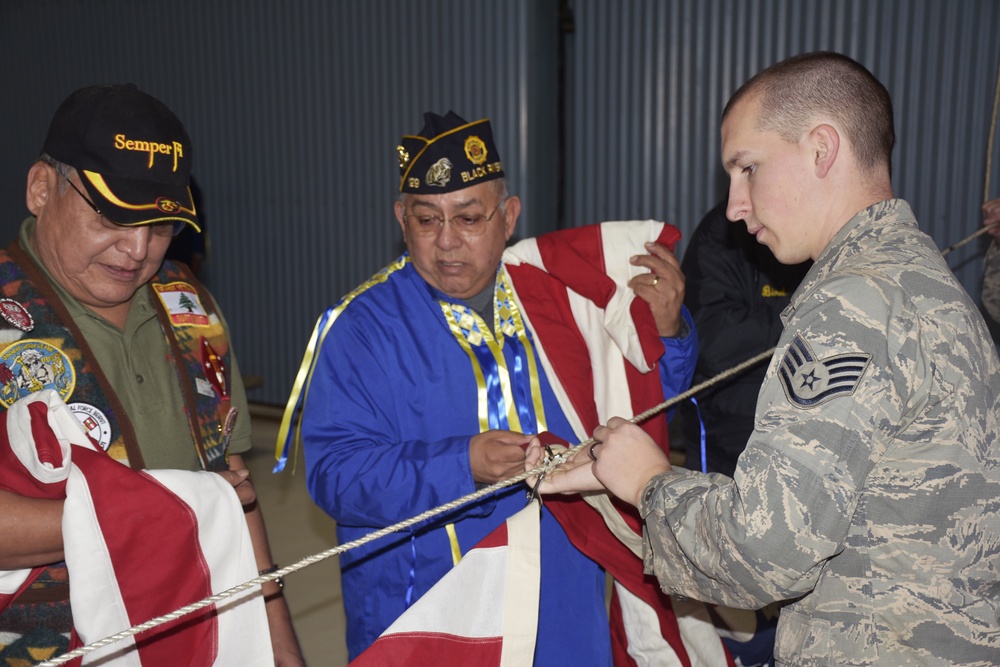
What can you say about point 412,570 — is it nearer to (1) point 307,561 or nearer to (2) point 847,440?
(1) point 307,561

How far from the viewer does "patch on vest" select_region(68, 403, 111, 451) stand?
1580 mm

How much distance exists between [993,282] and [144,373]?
105 inches

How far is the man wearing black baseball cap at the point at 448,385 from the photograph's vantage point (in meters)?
1.85

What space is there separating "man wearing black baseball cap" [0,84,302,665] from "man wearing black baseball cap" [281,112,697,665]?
0.27 meters

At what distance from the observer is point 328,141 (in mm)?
6203

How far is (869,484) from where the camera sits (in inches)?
48.8

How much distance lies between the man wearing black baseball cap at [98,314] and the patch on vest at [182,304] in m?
0.02

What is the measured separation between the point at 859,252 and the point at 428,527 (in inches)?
43.5

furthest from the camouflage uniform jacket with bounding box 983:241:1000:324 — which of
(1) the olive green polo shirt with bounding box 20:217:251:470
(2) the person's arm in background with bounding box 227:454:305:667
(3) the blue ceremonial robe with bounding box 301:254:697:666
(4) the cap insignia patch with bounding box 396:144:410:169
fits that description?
(1) the olive green polo shirt with bounding box 20:217:251:470

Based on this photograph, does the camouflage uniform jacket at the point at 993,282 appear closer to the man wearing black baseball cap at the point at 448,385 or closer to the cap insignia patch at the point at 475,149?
the man wearing black baseball cap at the point at 448,385

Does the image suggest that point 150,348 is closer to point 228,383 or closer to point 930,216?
point 228,383

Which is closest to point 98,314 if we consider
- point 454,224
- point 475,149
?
point 454,224

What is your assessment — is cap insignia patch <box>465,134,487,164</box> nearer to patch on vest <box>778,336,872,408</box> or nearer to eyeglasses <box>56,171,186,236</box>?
eyeglasses <box>56,171,186,236</box>

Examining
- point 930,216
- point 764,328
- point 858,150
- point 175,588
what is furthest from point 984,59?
point 175,588
